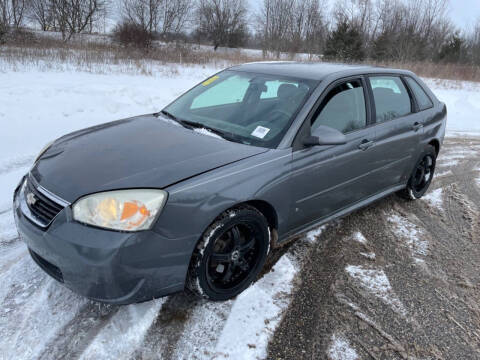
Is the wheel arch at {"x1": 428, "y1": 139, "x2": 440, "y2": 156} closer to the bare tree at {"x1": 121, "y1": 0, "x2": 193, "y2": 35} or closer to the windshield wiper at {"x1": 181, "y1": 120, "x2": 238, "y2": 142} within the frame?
the windshield wiper at {"x1": 181, "y1": 120, "x2": 238, "y2": 142}

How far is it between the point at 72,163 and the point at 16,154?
3.33 metres

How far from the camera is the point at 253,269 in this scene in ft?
9.20

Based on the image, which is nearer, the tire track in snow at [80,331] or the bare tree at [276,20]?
the tire track in snow at [80,331]

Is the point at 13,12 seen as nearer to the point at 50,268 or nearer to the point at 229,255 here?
the point at 50,268

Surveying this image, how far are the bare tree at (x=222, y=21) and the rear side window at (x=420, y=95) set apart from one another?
49.9 m

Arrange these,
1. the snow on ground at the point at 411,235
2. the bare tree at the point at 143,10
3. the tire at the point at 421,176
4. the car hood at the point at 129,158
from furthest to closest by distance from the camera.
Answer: the bare tree at the point at 143,10, the tire at the point at 421,176, the snow on ground at the point at 411,235, the car hood at the point at 129,158

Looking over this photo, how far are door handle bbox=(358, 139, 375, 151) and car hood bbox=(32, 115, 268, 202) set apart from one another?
44.9 inches

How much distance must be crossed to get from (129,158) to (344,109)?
1.90 metres

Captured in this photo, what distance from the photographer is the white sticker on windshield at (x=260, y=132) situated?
9.50 ft

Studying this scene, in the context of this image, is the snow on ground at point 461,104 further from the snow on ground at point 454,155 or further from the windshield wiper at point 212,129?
the windshield wiper at point 212,129

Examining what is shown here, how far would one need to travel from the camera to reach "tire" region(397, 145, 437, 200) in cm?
453

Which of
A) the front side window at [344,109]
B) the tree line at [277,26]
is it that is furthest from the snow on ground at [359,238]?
the tree line at [277,26]

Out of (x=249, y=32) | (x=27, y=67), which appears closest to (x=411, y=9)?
(x=249, y=32)

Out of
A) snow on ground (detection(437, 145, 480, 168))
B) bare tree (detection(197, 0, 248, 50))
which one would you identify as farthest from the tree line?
snow on ground (detection(437, 145, 480, 168))
